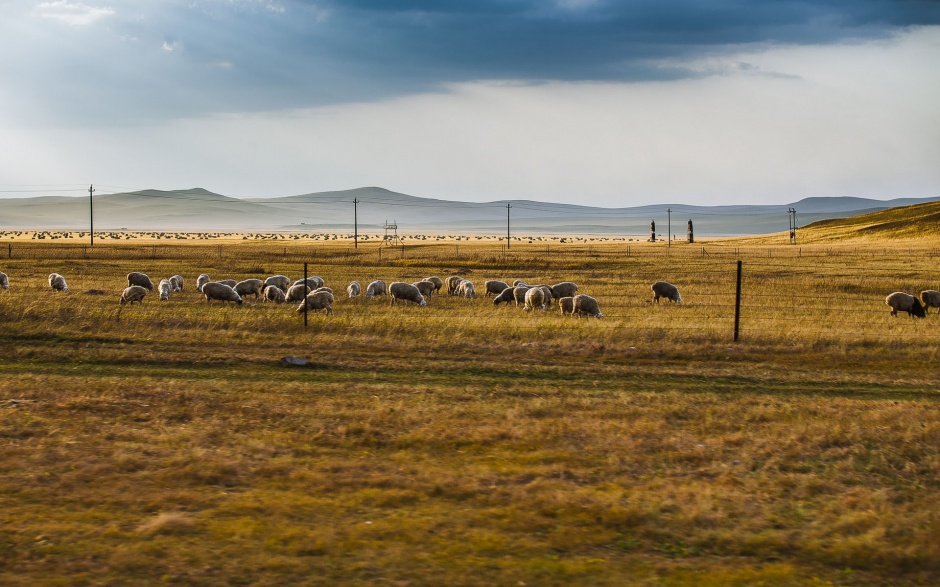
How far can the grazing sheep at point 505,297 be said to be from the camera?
95.8 feet

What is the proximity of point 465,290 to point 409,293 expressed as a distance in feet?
15.0

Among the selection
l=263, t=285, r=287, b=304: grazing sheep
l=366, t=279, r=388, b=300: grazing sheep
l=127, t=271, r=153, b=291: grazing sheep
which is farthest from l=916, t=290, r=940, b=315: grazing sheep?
l=127, t=271, r=153, b=291: grazing sheep

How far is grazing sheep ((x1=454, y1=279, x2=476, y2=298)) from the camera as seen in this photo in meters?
32.1

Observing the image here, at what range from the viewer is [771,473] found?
30.6 feet

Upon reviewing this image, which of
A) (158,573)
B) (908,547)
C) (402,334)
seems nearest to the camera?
(158,573)

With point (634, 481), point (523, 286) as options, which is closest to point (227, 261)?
point (523, 286)

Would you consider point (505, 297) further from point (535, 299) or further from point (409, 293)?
point (409, 293)

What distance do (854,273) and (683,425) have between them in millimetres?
38451

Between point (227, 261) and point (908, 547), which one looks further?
point (227, 261)

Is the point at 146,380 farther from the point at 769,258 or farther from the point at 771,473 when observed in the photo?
the point at 769,258

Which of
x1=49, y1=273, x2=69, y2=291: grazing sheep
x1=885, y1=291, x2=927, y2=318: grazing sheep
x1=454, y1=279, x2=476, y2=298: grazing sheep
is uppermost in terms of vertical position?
x1=49, y1=273, x2=69, y2=291: grazing sheep

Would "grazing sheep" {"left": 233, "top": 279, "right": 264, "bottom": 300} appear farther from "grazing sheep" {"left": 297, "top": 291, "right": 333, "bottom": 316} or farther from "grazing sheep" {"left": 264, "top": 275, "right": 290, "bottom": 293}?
"grazing sheep" {"left": 297, "top": 291, "right": 333, "bottom": 316}

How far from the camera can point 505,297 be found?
2967 cm

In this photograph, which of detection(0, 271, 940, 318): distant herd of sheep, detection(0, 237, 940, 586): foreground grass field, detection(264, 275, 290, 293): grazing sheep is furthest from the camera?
detection(264, 275, 290, 293): grazing sheep
